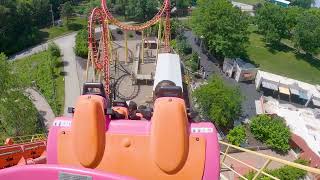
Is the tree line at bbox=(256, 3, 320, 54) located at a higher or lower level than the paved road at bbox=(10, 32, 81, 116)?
higher

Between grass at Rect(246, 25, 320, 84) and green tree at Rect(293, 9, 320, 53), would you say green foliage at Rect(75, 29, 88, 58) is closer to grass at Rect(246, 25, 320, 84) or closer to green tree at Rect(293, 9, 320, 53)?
grass at Rect(246, 25, 320, 84)

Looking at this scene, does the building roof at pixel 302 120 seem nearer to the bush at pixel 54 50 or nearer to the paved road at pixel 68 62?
the paved road at pixel 68 62

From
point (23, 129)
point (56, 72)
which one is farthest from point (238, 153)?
point (56, 72)

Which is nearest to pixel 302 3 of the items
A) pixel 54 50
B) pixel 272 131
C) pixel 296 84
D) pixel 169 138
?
pixel 296 84

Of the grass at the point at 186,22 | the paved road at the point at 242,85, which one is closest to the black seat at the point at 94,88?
the paved road at the point at 242,85

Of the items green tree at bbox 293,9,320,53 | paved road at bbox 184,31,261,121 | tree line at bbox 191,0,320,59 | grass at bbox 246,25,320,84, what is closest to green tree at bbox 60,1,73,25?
paved road at bbox 184,31,261,121

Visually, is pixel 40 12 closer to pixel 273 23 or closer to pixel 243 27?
pixel 243 27
